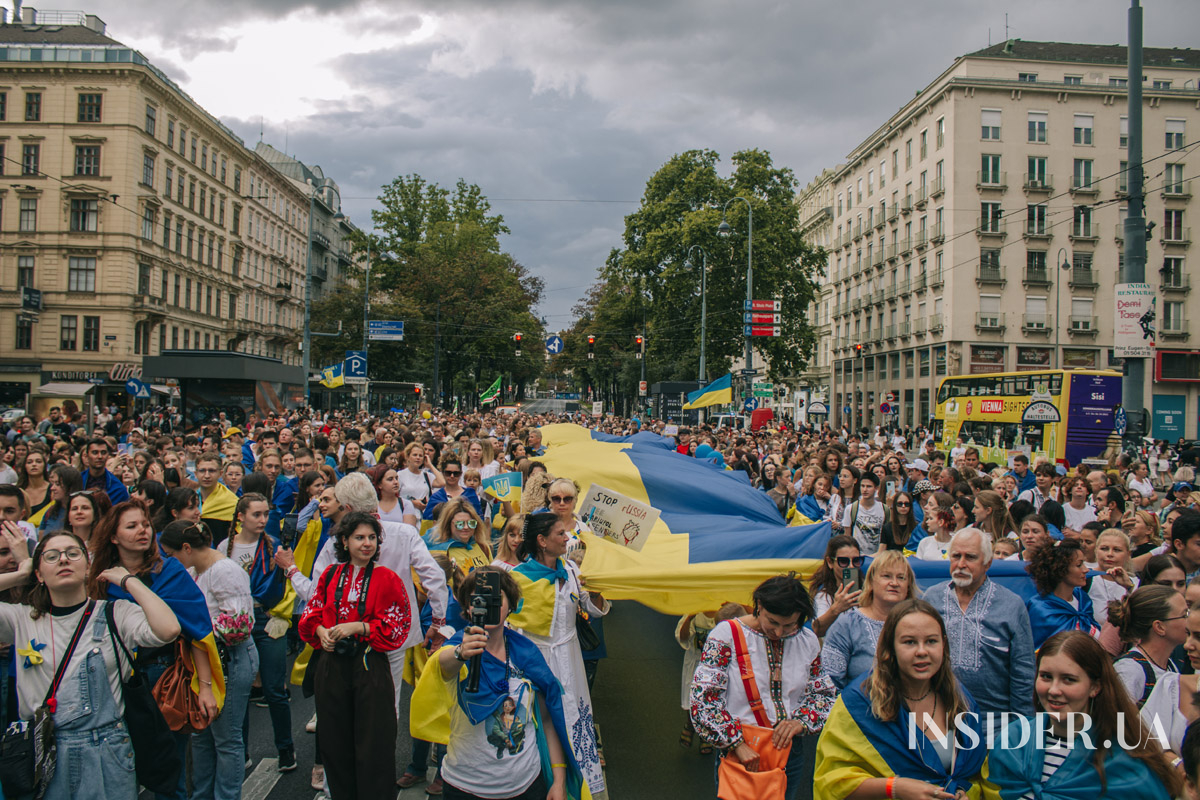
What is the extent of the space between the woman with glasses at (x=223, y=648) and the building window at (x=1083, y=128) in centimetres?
5727

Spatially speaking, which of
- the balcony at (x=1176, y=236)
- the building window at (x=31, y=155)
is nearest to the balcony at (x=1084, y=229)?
the balcony at (x=1176, y=236)

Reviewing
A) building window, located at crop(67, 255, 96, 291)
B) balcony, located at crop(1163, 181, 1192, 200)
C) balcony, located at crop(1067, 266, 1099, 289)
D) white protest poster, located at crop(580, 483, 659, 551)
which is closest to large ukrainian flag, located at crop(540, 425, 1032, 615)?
white protest poster, located at crop(580, 483, 659, 551)

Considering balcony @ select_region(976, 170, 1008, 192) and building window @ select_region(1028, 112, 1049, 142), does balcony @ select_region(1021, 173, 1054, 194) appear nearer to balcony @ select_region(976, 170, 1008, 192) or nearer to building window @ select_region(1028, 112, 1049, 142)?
balcony @ select_region(976, 170, 1008, 192)

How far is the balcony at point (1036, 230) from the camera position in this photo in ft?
159

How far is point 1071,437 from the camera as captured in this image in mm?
23359

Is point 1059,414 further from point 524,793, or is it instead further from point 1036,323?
point 1036,323

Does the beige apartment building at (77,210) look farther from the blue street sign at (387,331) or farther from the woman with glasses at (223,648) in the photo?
the woman with glasses at (223,648)

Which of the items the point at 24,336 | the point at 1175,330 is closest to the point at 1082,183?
the point at 1175,330

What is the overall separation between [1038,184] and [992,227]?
13.3ft

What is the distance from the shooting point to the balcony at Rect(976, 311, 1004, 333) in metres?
48.3

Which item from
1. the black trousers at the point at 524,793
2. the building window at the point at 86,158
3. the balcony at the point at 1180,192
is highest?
the balcony at the point at 1180,192

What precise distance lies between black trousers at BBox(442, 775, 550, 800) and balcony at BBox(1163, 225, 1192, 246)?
58590mm

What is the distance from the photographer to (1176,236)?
4966 cm

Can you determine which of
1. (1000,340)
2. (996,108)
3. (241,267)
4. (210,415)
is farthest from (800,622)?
(241,267)
